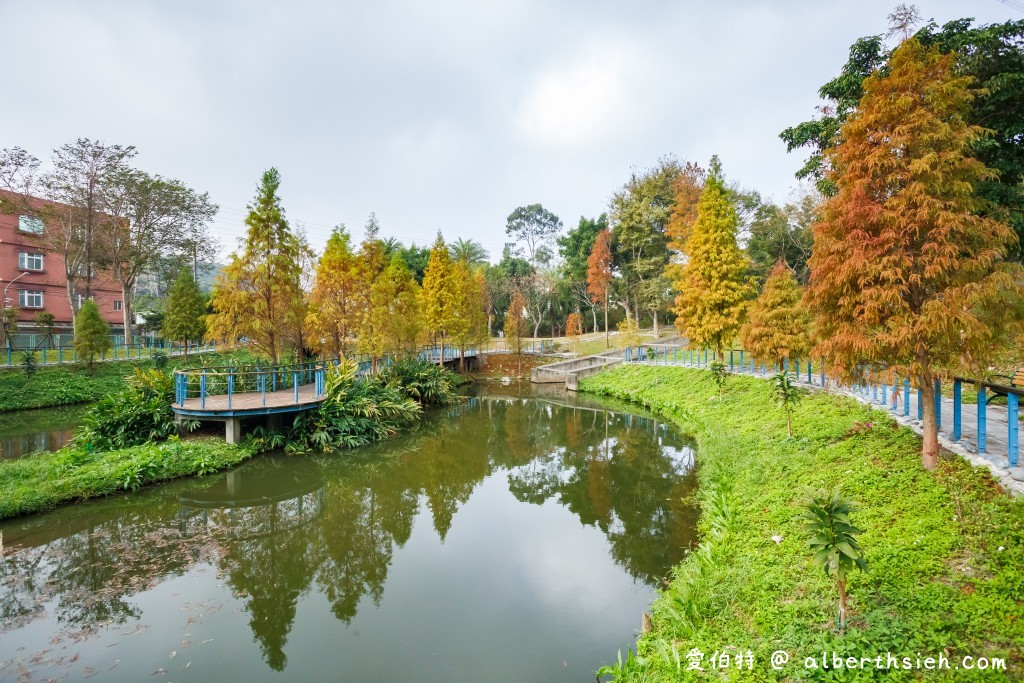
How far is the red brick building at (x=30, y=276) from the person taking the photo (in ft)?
96.6

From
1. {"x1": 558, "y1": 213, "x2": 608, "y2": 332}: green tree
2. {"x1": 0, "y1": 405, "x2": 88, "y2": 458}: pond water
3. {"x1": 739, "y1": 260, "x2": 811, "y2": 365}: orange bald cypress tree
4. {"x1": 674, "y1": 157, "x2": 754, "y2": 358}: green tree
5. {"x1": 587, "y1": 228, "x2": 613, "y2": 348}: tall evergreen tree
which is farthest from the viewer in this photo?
{"x1": 558, "y1": 213, "x2": 608, "y2": 332}: green tree

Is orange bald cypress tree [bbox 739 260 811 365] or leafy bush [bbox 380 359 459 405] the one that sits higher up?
orange bald cypress tree [bbox 739 260 811 365]

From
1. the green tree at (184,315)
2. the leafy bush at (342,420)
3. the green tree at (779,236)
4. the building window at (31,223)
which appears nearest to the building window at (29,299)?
the building window at (31,223)

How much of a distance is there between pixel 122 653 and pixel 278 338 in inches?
474

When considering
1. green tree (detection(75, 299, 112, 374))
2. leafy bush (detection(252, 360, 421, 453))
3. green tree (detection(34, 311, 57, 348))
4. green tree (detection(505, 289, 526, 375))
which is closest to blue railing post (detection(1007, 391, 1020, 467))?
leafy bush (detection(252, 360, 421, 453))

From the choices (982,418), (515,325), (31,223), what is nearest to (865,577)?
(982,418)

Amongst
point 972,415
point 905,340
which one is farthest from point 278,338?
point 972,415

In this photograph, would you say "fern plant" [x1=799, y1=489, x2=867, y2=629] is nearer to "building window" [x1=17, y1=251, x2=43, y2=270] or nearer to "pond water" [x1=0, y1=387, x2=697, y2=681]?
"pond water" [x1=0, y1=387, x2=697, y2=681]

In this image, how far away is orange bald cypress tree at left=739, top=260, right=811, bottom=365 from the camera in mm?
16125

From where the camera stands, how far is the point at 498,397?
2562 cm

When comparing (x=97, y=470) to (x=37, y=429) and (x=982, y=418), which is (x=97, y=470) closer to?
(x=37, y=429)

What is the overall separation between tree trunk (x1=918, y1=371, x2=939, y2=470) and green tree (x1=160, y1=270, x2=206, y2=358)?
3454cm

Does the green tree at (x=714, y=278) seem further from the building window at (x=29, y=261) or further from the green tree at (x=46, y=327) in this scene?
the building window at (x=29, y=261)

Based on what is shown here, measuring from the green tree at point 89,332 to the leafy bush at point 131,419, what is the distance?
13.9m
